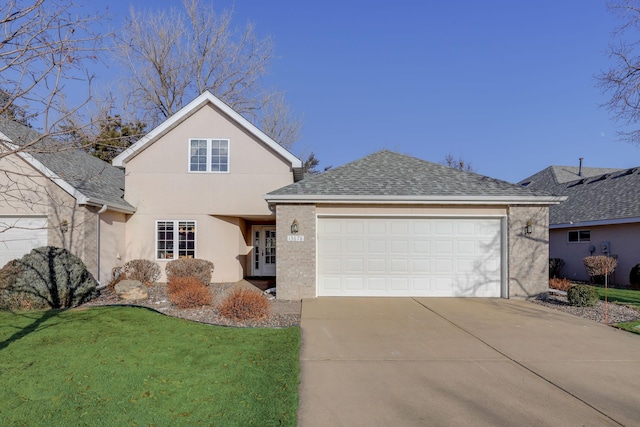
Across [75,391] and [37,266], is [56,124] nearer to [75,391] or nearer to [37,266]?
[75,391]

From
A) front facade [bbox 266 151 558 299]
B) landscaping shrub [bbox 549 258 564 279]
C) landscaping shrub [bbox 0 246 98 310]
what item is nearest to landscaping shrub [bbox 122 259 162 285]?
landscaping shrub [bbox 0 246 98 310]

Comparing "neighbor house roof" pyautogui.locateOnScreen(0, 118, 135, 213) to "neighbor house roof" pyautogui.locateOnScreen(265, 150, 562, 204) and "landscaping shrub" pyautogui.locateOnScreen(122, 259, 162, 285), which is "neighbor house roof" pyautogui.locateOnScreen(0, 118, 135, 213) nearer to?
"landscaping shrub" pyautogui.locateOnScreen(122, 259, 162, 285)

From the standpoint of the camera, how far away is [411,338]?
7.16 m

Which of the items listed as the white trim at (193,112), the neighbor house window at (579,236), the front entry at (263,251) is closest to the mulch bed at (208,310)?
the front entry at (263,251)

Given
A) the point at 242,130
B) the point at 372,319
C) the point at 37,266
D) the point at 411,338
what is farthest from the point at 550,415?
the point at 242,130

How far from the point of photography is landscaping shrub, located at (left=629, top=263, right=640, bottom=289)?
15.0 metres

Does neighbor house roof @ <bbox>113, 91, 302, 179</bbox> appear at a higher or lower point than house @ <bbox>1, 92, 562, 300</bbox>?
higher

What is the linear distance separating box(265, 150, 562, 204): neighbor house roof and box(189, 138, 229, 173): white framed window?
4.09 metres

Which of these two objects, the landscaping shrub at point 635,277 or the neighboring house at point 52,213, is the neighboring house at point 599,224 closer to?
the landscaping shrub at point 635,277

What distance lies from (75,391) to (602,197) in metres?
22.9

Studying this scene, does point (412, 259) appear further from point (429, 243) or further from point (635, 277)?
point (635, 277)

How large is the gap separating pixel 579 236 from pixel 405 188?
12.9m

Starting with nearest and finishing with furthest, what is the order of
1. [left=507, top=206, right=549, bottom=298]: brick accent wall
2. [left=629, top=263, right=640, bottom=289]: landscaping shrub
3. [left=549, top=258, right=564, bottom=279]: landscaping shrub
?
[left=507, top=206, right=549, bottom=298]: brick accent wall
[left=629, top=263, right=640, bottom=289]: landscaping shrub
[left=549, top=258, right=564, bottom=279]: landscaping shrub

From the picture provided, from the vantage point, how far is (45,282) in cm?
921
